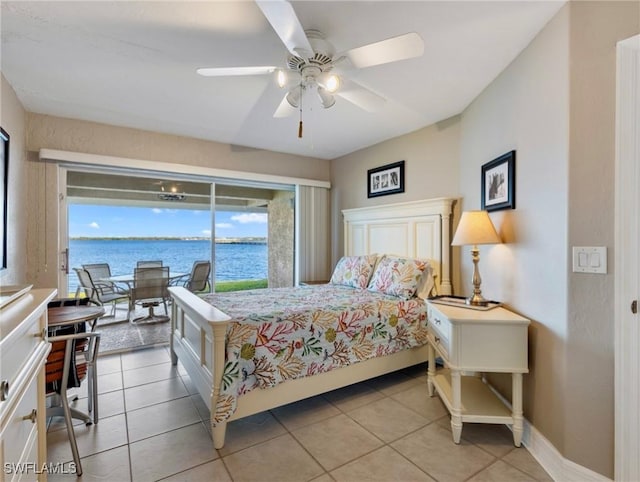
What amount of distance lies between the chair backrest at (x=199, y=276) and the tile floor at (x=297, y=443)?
67.6 inches

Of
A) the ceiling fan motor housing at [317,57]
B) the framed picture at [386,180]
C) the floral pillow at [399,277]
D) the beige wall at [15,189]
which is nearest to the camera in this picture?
the ceiling fan motor housing at [317,57]

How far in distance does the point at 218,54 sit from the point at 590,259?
2.42 m

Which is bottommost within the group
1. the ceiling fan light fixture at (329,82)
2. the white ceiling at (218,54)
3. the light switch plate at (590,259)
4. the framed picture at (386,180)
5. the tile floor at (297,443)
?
the tile floor at (297,443)

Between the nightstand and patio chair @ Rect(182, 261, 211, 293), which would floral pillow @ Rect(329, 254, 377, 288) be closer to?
the nightstand

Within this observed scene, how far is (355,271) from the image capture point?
3484mm

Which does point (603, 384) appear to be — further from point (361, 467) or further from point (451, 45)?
point (451, 45)

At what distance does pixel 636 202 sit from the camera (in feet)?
4.58

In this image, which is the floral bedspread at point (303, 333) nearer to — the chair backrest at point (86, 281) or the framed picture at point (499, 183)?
the framed picture at point (499, 183)

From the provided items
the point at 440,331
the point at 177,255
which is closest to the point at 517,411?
the point at 440,331

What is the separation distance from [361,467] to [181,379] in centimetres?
183

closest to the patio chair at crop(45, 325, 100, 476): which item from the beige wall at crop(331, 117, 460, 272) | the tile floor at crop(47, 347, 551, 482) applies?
the tile floor at crop(47, 347, 551, 482)

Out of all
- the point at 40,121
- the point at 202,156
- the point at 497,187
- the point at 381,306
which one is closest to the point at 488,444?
the point at 381,306

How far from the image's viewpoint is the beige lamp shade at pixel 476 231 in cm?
213

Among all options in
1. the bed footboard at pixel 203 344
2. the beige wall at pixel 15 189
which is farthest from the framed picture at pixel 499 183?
the beige wall at pixel 15 189
